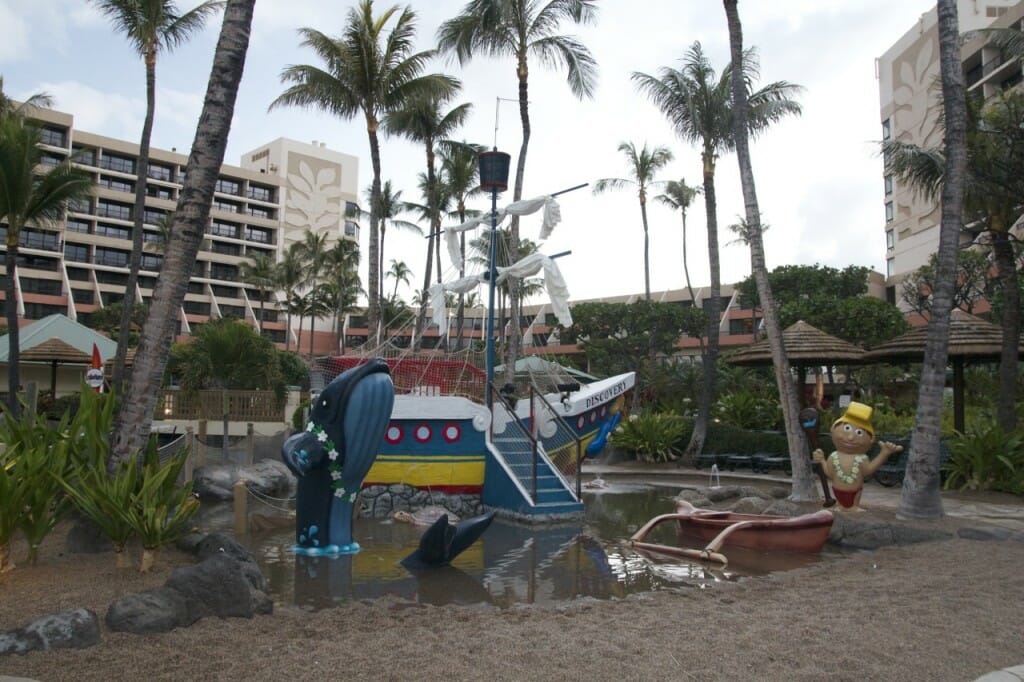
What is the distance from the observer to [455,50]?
21.9 m

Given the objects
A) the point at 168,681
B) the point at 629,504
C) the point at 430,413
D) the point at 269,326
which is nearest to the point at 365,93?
→ the point at 430,413

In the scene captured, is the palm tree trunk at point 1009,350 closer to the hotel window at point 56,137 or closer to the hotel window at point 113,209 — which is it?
the hotel window at point 56,137

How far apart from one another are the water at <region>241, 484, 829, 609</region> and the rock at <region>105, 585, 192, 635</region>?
A: 1.41 metres

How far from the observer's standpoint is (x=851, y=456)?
36.1 feet

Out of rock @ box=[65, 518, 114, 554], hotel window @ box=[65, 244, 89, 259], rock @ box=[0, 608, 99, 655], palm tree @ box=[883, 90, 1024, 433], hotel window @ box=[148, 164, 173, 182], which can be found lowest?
rock @ box=[0, 608, 99, 655]

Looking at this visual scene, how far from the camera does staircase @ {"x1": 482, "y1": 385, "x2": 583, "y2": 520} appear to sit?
1170cm

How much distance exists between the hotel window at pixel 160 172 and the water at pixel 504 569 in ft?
216

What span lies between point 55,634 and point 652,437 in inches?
677

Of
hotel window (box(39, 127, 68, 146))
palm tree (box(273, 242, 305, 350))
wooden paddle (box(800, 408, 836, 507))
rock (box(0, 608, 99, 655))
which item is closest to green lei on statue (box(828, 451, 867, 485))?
wooden paddle (box(800, 408, 836, 507))

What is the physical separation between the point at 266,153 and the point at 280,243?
11.4 m

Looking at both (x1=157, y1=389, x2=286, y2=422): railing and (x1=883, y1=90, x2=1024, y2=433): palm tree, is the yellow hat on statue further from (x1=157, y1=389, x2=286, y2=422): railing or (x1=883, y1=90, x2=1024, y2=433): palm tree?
(x1=157, y1=389, x2=286, y2=422): railing

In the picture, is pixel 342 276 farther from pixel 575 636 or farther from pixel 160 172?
pixel 575 636

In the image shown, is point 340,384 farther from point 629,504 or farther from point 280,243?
point 280,243

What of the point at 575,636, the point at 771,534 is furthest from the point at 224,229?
the point at 575,636
